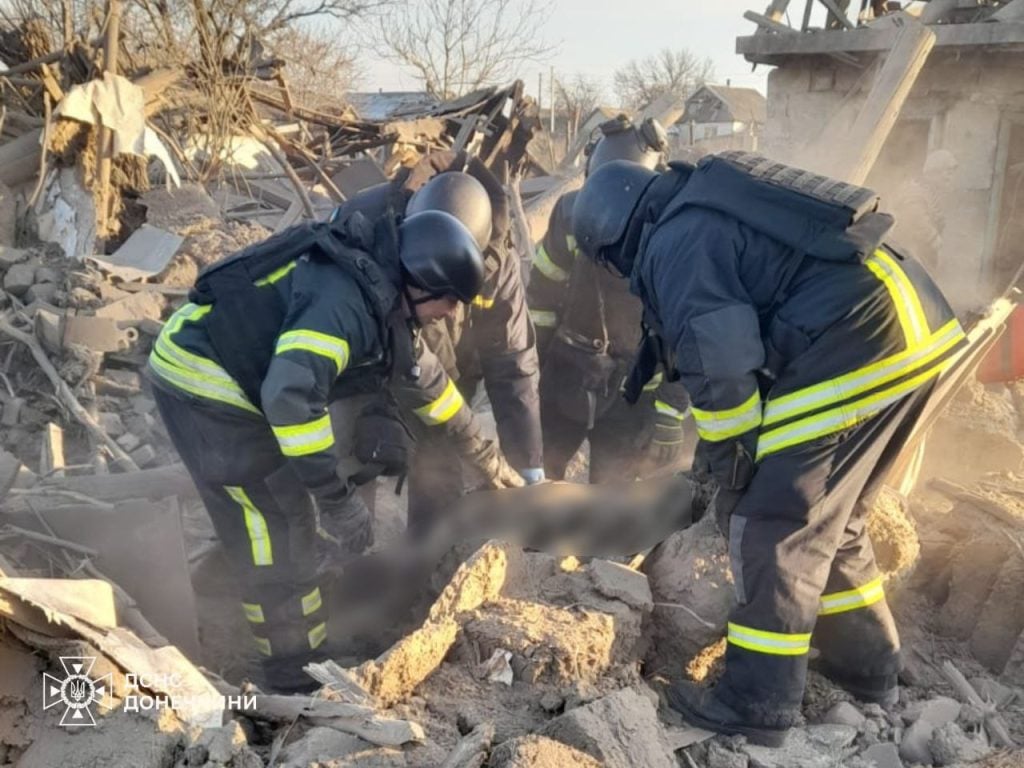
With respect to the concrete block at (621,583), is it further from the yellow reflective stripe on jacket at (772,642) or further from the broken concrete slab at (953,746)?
the broken concrete slab at (953,746)

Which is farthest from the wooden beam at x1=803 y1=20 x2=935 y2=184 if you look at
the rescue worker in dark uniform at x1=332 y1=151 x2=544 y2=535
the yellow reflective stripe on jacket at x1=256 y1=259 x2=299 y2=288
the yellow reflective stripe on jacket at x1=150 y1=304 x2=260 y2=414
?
the yellow reflective stripe on jacket at x1=150 y1=304 x2=260 y2=414

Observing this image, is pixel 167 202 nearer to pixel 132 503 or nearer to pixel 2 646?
pixel 132 503

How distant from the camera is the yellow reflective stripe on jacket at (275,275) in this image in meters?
2.90

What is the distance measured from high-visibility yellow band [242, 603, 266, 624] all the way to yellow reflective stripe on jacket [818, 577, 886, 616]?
1995mm

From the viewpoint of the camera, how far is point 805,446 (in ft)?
8.30

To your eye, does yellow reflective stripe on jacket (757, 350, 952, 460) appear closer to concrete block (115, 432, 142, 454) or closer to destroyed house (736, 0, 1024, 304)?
concrete block (115, 432, 142, 454)

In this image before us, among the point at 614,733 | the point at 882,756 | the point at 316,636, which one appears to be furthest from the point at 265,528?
the point at 882,756

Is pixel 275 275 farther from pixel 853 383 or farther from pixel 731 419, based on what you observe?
pixel 853 383

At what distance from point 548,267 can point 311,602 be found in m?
2.03

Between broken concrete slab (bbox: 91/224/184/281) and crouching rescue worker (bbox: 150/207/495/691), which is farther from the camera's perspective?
broken concrete slab (bbox: 91/224/184/281)

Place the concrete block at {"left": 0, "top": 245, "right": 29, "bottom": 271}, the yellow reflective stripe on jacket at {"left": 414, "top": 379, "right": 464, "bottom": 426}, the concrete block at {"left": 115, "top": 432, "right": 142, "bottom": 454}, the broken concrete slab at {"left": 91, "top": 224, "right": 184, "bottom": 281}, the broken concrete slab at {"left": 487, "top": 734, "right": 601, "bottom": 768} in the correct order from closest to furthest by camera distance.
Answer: the broken concrete slab at {"left": 487, "top": 734, "right": 601, "bottom": 768} < the yellow reflective stripe on jacket at {"left": 414, "top": 379, "right": 464, "bottom": 426} < the concrete block at {"left": 115, "top": 432, "right": 142, "bottom": 454} < the concrete block at {"left": 0, "top": 245, "right": 29, "bottom": 271} < the broken concrete slab at {"left": 91, "top": 224, "right": 184, "bottom": 281}

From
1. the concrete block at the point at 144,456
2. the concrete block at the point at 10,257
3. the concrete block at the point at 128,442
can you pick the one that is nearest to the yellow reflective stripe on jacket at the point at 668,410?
the concrete block at the point at 144,456

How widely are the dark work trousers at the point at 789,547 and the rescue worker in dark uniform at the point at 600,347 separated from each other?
1603 millimetres

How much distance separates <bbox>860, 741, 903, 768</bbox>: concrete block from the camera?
8.29 feet
